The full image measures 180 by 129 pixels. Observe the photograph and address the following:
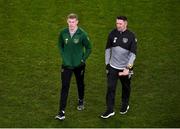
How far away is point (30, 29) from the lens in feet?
54.5

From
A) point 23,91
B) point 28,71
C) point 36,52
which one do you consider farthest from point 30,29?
point 23,91

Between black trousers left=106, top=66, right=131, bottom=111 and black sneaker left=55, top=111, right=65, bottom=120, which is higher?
black trousers left=106, top=66, right=131, bottom=111

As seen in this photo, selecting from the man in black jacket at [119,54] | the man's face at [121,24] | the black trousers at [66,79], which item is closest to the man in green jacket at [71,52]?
the black trousers at [66,79]

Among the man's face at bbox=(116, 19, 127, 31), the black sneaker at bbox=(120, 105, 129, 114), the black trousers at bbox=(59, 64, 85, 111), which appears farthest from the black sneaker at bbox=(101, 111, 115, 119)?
A: the man's face at bbox=(116, 19, 127, 31)

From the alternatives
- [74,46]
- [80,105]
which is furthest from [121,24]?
[80,105]

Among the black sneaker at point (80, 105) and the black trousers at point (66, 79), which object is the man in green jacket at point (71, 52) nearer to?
the black trousers at point (66, 79)

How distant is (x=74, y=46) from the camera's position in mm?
12273

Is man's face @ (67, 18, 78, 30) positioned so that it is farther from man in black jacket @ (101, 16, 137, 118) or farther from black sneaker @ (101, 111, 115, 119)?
black sneaker @ (101, 111, 115, 119)

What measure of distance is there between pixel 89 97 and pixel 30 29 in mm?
3954

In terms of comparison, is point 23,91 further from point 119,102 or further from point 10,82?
point 119,102

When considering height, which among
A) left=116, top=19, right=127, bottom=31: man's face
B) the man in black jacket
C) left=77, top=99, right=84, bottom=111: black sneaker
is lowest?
left=77, top=99, right=84, bottom=111: black sneaker

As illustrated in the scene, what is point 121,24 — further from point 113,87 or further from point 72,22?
point 113,87

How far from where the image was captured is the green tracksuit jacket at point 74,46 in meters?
12.2

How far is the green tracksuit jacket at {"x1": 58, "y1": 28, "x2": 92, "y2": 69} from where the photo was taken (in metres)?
12.2
